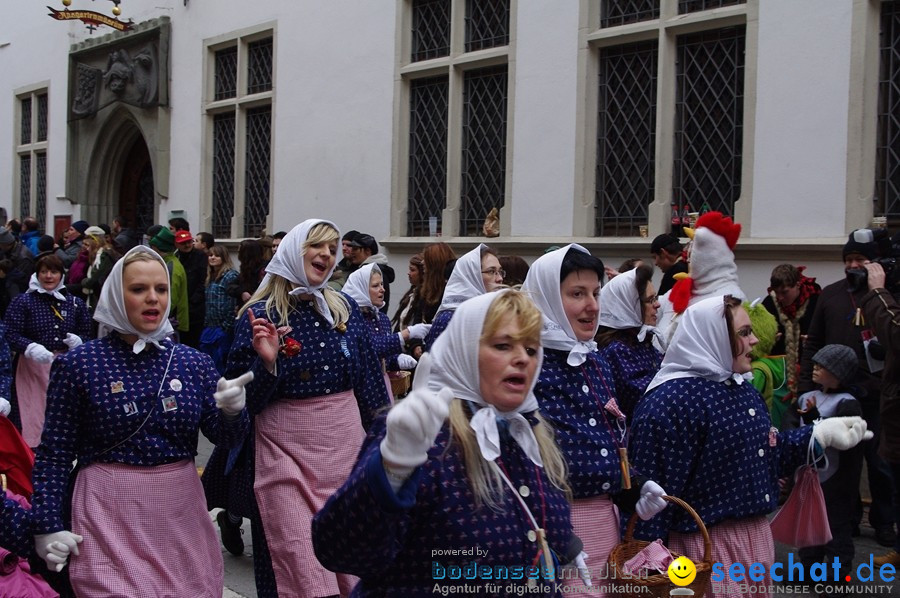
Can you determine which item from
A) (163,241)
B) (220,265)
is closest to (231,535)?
(220,265)

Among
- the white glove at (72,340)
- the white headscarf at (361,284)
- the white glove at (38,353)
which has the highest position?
the white headscarf at (361,284)

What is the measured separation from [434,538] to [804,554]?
13.5 feet

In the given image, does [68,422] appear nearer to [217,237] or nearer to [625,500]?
[625,500]

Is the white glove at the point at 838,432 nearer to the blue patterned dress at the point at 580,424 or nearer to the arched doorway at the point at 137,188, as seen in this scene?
the blue patterned dress at the point at 580,424

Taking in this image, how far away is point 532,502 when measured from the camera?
2.65 metres

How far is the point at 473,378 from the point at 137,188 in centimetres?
1792

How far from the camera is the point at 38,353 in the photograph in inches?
334

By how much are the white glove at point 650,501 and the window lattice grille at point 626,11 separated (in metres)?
7.26

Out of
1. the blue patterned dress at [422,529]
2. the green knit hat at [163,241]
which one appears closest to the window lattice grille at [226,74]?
the green knit hat at [163,241]

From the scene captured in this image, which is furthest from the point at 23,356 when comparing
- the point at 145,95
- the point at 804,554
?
the point at 145,95

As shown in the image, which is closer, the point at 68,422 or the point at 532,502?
the point at 532,502

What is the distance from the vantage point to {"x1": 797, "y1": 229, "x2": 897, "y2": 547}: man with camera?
683 centimetres

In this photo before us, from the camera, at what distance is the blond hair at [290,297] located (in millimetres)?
4969

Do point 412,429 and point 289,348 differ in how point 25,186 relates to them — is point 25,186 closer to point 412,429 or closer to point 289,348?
point 289,348
